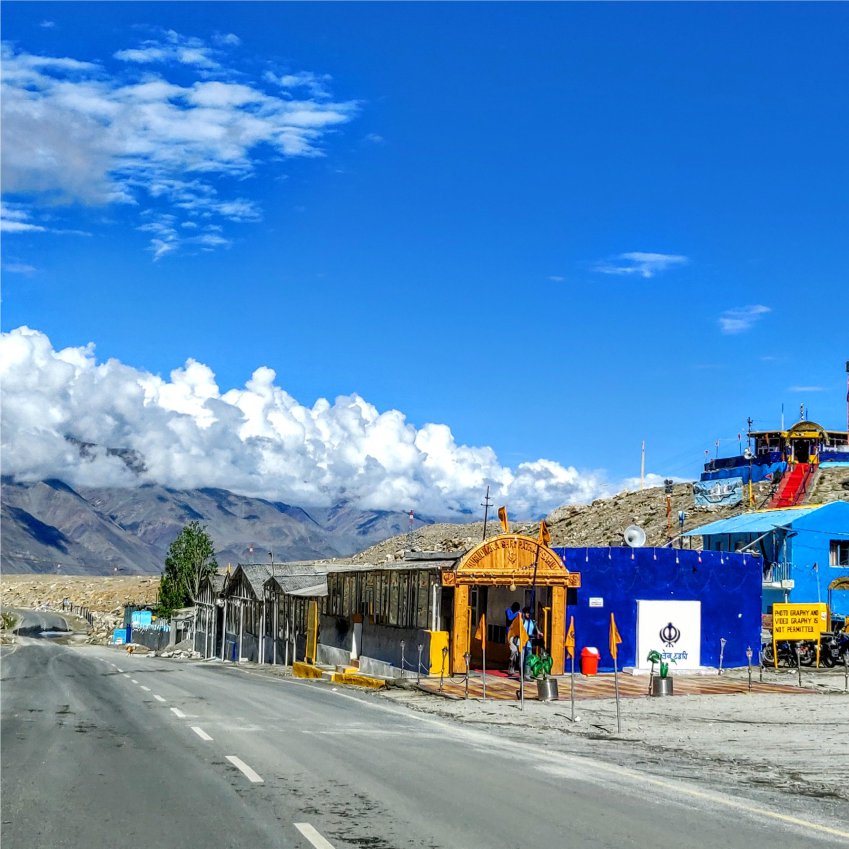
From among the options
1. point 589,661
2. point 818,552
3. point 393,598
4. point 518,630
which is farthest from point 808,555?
point 518,630

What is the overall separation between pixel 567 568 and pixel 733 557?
669cm

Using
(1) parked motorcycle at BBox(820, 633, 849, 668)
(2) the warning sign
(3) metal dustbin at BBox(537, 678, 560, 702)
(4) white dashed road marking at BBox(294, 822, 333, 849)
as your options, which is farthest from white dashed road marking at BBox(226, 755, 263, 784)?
(1) parked motorcycle at BBox(820, 633, 849, 668)

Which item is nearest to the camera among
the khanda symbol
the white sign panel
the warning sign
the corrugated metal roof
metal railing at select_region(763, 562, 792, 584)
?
the warning sign

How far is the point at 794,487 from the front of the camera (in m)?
A: 89.2

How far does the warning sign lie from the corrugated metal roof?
2209cm

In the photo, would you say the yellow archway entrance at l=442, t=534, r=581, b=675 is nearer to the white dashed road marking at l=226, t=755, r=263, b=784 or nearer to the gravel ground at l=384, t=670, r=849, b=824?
the gravel ground at l=384, t=670, r=849, b=824

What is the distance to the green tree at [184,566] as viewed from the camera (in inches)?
4770

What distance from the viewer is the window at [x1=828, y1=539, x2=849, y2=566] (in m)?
57.5

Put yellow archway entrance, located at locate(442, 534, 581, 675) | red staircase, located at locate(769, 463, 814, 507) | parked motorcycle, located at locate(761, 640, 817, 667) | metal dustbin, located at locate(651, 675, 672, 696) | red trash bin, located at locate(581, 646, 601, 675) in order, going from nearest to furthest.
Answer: metal dustbin, located at locate(651, 675, 672, 696) < yellow archway entrance, located at locate(442, 534, 581, 675) < red trash bin, located at locate(581, 646, 601, 675) < parked motorcycle, located at locate(761, 640, 817, 667) < red staircase, located at locate(769, 463, 814, 507)

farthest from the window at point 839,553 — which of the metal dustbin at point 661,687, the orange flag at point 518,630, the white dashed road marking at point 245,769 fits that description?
the white dashed road marking at point 245,769

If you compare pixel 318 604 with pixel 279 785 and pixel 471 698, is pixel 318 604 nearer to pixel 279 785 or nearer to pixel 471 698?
pixel 471 698

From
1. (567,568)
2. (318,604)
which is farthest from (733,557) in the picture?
(318,604)

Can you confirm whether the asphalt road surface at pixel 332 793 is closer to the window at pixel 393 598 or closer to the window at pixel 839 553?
the window at pixel 393 598

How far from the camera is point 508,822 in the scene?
36.2 ft
